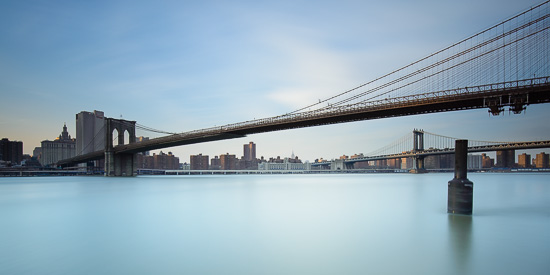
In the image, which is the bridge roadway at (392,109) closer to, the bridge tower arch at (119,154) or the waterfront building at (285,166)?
the bridge tower arch at (119,154)

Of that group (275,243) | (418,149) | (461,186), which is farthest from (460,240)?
(418,149)

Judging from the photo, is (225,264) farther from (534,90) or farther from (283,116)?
(283,116)

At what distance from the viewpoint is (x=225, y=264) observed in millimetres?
6031

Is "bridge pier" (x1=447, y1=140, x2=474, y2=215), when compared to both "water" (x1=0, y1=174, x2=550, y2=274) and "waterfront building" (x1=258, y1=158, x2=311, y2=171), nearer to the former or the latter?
"water" (x1=0, y1=174, x2=550, y2=274)

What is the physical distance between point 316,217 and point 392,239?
3914 mm

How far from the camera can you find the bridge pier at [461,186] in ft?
37.0

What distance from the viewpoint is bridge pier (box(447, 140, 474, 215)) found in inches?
444

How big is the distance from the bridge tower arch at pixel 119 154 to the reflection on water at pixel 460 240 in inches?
2061

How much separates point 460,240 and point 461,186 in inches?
151

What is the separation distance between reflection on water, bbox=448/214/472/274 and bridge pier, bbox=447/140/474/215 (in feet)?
1.03

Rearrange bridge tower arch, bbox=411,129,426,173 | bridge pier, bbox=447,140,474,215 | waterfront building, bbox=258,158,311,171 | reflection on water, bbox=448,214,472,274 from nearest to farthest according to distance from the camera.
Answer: reflection on water, bbox=448,214,472,274 < bridge pier, bbox=447,140,474,215 < bridge tower arch, bbox=411,129,426,173 < waterfront building, bbox=258,158,311,171

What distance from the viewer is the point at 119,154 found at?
5441cm

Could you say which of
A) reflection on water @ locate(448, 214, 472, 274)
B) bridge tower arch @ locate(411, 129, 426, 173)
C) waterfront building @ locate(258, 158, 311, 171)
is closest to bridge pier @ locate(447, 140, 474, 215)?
reflection on water @ locate(448, 214, 472, 274)

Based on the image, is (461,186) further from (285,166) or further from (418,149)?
(285,166)
